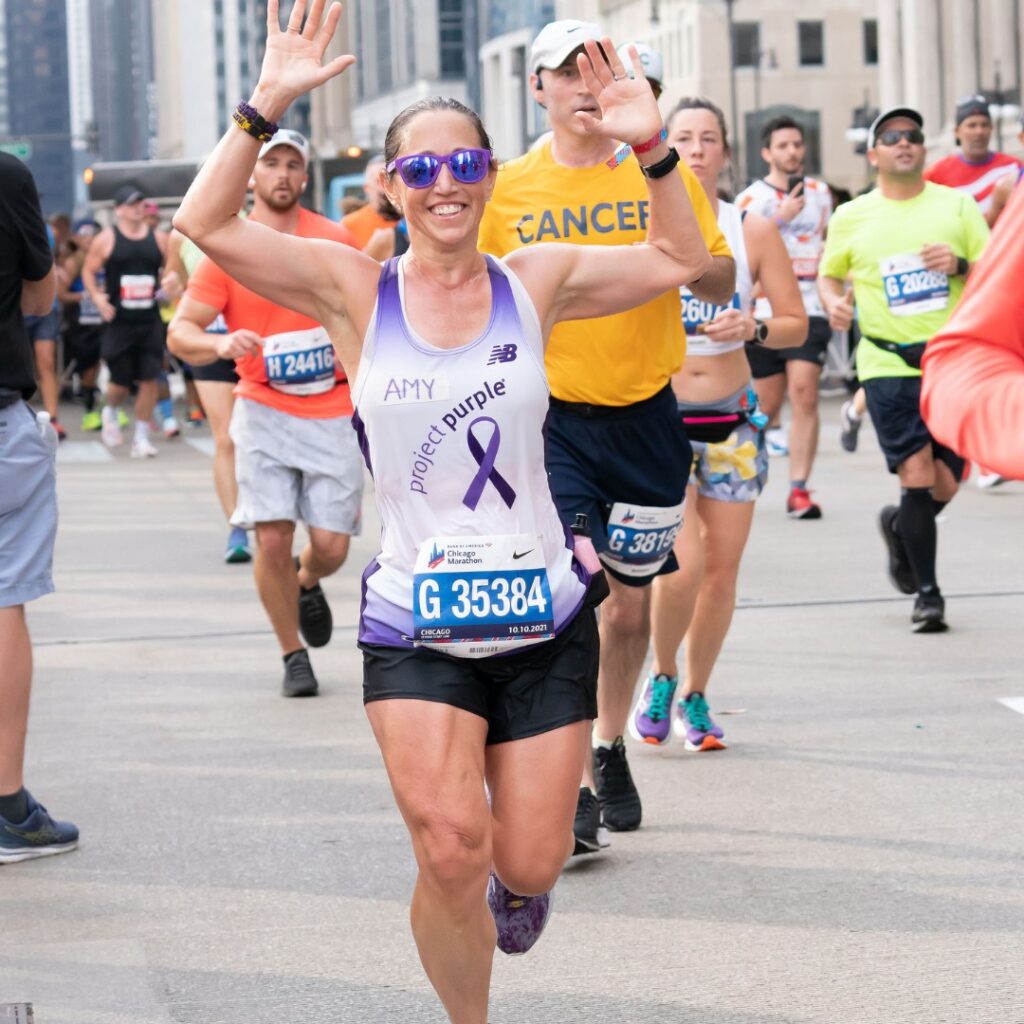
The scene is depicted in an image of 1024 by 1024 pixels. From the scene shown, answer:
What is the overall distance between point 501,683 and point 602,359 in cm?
162

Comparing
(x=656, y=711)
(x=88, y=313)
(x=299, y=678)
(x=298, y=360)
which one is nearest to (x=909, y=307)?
(x=298, y=360)

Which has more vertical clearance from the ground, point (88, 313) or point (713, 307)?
point (88, 313)

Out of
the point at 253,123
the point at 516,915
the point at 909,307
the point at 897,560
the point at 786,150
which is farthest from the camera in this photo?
the point at 786,150

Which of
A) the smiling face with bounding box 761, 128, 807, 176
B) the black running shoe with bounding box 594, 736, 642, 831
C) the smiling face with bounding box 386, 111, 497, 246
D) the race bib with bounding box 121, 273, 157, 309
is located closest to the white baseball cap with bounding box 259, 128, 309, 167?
the black running shoe with bounding box 594, 736, 642, 831

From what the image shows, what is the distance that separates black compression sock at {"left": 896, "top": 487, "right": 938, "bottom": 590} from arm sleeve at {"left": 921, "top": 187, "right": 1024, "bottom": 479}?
646 cm

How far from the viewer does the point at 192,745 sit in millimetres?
7164

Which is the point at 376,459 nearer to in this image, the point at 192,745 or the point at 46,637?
the point at 192,745

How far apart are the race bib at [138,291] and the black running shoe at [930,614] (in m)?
11.3

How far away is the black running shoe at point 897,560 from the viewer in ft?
29.9

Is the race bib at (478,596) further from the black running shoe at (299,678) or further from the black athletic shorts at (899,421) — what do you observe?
the black athletic shorts at (899,421)

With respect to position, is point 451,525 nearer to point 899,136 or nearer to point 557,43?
point 557,43

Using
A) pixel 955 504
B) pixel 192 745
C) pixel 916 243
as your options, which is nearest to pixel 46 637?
pixel 192 745

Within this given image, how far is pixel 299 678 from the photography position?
26.0 ft

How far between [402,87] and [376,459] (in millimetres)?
130961
